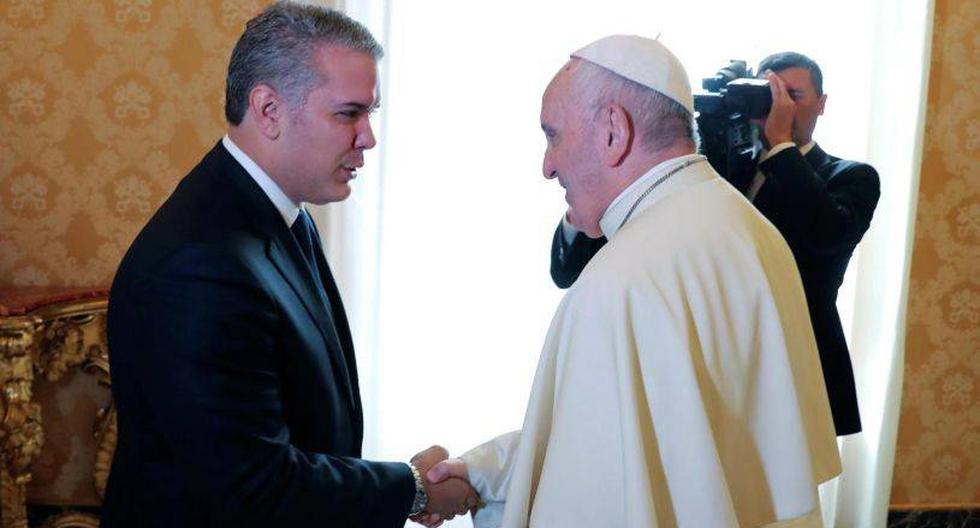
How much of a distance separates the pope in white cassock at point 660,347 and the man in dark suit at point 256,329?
13.6 inches

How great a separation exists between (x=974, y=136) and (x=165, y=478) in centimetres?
351

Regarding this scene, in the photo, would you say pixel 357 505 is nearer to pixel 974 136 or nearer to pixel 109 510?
pixel 109 510

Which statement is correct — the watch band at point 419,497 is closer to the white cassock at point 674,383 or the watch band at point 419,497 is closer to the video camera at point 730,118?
the white cassock at point 674,383

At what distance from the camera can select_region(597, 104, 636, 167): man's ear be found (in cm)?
173

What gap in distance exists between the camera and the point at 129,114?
3.92m

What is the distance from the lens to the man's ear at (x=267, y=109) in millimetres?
1852

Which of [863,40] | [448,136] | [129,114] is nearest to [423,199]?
[448,136]

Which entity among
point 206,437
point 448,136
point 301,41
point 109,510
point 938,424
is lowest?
point 938,424

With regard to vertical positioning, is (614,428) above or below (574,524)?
above

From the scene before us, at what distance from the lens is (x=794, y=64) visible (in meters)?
3.04

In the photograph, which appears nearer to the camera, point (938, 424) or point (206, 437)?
point (206, 437)

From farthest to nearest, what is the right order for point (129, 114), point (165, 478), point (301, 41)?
point (129, 114), point (301, 41), point (165, 478)

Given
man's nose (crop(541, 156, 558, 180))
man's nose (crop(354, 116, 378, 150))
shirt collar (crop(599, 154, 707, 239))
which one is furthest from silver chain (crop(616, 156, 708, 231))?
man's nose (crop(354, 116, 378, 150))

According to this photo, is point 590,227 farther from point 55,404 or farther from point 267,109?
point 55,404
